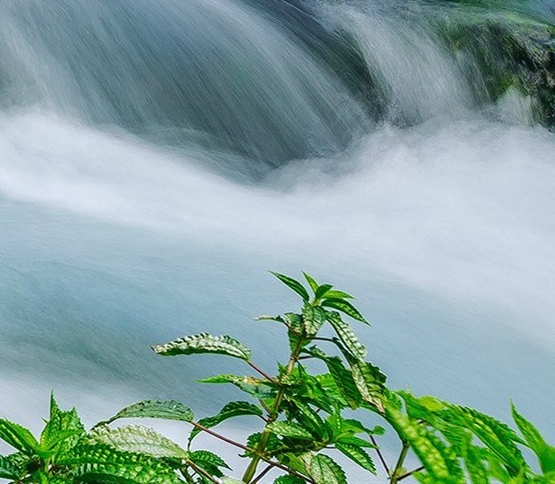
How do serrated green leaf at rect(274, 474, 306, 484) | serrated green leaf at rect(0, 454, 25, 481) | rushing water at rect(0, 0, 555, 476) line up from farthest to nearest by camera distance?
rushing water at rect(0, 0, 555, 476) → serrated green leaf at rect(274, 474, 306, 484) → serrated green leaf at rect(0, 454, 25, 481)

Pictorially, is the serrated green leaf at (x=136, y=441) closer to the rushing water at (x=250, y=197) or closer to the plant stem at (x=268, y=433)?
the plant stem at (x=268, y=433)

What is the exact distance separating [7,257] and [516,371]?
102 inches

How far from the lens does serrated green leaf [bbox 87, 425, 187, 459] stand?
0.93 meters

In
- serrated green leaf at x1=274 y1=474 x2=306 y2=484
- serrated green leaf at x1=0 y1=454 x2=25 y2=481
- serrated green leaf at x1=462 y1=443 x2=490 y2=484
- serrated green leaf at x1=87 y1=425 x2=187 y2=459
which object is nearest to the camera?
serrated green leaf at x1=462 y1=443 x2=490 y2=484

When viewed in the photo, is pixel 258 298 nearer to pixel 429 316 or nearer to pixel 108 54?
pixel 429 316

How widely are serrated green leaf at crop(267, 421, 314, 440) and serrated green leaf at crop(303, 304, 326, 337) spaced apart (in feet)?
0.40

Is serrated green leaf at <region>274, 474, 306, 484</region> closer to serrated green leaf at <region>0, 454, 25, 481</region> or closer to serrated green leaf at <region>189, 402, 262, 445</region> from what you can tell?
serrated green leaf at <region>189, 402, 262, 445</region>

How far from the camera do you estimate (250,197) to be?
6.16m

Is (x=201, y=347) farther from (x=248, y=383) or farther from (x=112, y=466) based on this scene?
(x=112, y=466)

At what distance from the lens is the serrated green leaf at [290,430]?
3.35 feet

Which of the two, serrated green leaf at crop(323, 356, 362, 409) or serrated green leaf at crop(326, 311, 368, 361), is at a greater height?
serrated green leaf at crop(326, 311, 368, 361)

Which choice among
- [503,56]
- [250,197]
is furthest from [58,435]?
[503,56]

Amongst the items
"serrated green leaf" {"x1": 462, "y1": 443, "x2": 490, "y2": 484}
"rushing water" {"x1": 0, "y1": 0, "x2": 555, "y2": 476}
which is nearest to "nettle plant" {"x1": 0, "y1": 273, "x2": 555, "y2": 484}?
"serrated green leaf" {"x1": 462, "y1": 443, "x2": 490, "y2": 484}

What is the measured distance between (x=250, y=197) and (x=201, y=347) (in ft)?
16.8
